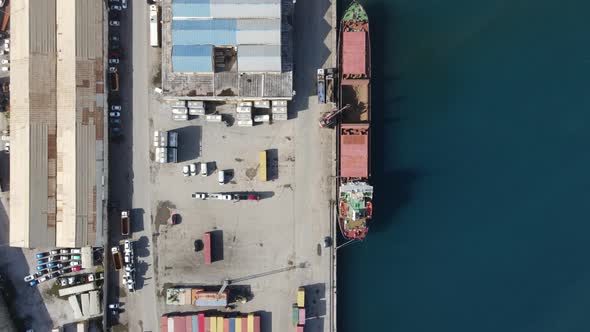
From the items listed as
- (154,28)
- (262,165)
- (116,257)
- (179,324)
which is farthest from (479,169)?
(116,257)

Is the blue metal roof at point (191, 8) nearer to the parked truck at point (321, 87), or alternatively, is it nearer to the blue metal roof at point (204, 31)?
the blue metal roof at point (204, 31)

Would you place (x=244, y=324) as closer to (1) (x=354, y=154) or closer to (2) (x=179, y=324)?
(2) (x=179, y=324)

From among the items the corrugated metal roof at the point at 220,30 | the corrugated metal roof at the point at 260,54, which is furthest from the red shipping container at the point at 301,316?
the corrugated metal roof at the point at 220,30

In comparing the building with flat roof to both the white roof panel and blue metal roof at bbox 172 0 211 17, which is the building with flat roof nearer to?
blue metal roof at bbox 172 0 211 17

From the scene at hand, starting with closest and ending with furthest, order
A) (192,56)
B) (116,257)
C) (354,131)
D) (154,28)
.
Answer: (192,56) → (154,28) → (354,131) → (116,257)

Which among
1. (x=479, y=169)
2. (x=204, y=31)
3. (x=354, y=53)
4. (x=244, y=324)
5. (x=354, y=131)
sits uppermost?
(x=204, y=31)

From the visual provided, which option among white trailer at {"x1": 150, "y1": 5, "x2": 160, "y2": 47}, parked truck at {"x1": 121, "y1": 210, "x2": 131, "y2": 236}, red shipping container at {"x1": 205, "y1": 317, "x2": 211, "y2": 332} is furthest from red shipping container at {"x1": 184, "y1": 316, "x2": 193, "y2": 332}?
white trailer at {"x1": 150, "y1": 5, "x2": 160, "y2": 47}
